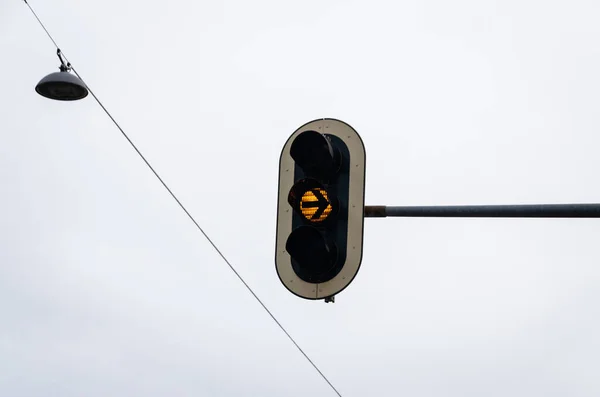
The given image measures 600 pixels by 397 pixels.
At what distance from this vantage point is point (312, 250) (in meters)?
3.54

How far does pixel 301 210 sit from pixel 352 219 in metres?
0.22

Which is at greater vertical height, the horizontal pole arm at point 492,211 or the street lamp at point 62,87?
the street lamp at point 62,87

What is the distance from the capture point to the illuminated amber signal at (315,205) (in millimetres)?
3602

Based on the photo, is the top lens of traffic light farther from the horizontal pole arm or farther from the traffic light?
the horizontal pole arm

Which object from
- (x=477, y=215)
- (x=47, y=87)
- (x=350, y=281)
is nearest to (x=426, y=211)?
(x=477, y=215)

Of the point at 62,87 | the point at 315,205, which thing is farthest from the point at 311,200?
the point at 62,87

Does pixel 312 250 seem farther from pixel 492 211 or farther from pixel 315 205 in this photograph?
pixel 492 211

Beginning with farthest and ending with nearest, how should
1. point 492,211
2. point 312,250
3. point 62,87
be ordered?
point 62,87
point 492,211
point 312,250

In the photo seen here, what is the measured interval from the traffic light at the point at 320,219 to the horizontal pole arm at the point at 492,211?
0.29 m

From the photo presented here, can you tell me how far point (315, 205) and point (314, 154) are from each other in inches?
8.5

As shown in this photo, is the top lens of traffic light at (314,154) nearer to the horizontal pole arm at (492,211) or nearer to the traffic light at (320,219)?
the traffic light at (320,219)

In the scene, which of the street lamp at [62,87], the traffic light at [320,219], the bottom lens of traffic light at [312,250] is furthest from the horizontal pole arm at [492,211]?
the street lamp at [62,87]

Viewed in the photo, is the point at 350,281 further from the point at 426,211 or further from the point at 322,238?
the point at 426,211

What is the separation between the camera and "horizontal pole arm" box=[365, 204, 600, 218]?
3.41 m
